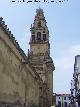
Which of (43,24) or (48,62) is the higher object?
(43,24)

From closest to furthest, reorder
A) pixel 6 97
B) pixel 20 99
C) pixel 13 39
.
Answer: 1. pixel 6 97
2. pixel 13 39
3. pixel 20 99

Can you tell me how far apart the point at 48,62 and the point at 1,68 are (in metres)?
43.1

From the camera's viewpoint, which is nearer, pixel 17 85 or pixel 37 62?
pixel 17 85

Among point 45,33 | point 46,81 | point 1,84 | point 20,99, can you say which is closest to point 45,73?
point 46,81

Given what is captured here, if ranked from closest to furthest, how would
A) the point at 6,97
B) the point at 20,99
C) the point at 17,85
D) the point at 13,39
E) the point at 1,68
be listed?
the point at 1,68 < the point at 6,97 < the point at 13,39 < the point at 17,85 < the point at 20,99

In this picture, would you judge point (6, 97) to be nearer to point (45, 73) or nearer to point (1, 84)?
point (1, 84)

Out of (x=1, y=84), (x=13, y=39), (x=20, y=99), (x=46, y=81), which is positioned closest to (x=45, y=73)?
(x=46, y=81)

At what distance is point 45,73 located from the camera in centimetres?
6538

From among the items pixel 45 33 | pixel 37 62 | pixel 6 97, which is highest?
pixel 45 33

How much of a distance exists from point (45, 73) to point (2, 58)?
4309cm

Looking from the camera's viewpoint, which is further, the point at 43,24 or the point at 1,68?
the point at 43,24

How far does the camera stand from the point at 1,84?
2256cm

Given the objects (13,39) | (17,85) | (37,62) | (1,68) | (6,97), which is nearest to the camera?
(1,68)

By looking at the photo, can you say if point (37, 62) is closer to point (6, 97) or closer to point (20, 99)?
point (20, 99)
